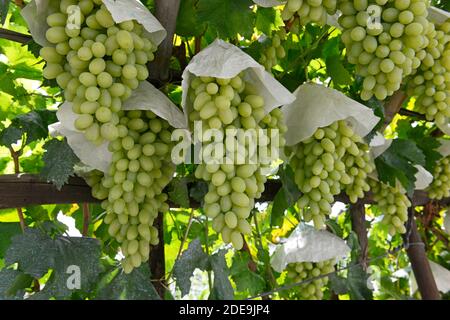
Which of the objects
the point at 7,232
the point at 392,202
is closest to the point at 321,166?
the point at 392,202

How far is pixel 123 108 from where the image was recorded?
0.74 metres

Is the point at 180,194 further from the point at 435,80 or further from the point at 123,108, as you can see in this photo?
the point at 435,80

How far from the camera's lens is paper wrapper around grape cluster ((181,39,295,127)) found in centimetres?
68

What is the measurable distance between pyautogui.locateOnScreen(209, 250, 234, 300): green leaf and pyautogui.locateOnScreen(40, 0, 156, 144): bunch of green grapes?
464mm

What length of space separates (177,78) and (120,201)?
262 millimetres

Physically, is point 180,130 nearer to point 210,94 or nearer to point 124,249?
point 210,94

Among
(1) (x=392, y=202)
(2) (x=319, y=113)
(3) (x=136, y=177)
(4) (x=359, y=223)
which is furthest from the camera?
(4) (x=359, y=223)

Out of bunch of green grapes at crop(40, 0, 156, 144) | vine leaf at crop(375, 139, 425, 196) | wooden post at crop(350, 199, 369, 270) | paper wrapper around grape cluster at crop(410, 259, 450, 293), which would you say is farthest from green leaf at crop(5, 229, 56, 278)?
paper wrapper around grape cluster at crop(410, 259, 450, 293)

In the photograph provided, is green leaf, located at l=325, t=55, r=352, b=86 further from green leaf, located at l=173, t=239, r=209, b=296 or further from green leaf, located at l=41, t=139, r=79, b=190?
green leaf, located at l=41, t=139, r=79, b=190

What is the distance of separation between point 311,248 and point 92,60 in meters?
0.84

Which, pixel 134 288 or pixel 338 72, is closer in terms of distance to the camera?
pixel 134 288

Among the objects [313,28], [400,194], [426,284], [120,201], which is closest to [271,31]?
[313,28]

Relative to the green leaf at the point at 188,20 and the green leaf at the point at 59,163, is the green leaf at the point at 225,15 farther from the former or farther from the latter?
the green leaf at the point at 59,163

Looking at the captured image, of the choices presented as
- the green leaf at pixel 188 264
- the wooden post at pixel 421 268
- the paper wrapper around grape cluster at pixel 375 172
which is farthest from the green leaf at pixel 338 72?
the wooden post at pixel 421 268
